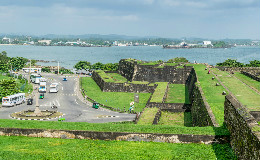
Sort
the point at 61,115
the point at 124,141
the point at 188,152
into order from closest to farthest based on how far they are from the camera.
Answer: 1. the point at 188,152
2. the point at 124,141
3. the point at 61,115

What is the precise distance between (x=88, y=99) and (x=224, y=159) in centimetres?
3650

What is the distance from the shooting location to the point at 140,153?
14648mm

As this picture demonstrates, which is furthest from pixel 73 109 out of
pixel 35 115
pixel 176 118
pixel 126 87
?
pixel 176 118

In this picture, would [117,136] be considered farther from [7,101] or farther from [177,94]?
[177,94]

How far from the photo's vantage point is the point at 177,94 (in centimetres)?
4822

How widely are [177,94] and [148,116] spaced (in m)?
19.1

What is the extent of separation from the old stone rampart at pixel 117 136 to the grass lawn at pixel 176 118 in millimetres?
12545

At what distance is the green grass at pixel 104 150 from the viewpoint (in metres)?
14.2

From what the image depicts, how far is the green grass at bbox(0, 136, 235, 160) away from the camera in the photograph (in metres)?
14.2

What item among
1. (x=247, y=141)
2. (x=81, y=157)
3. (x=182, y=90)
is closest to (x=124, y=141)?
(x=81, y=157)

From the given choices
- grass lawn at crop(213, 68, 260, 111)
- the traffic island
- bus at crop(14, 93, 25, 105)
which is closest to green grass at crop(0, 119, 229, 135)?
grass lawn at crop(213, 68, 260, 111)

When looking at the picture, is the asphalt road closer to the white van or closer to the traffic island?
the white van

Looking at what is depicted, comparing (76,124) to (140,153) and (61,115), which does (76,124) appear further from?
(61,115)

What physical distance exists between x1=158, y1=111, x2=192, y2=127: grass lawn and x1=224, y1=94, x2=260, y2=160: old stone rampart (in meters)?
13.6
